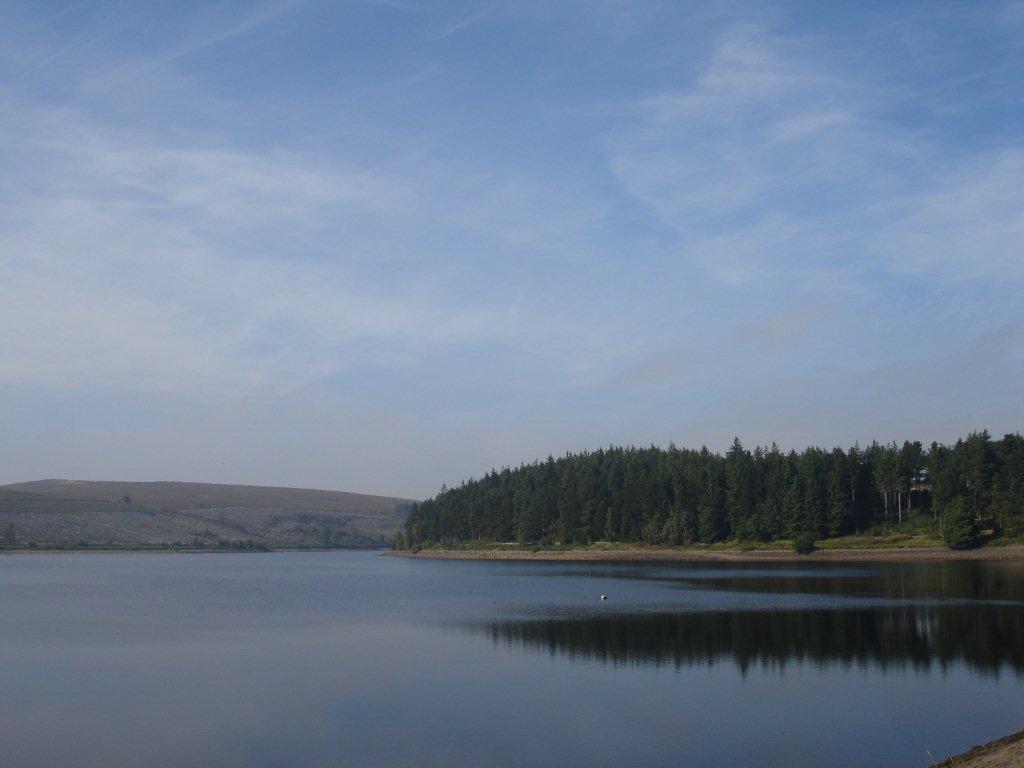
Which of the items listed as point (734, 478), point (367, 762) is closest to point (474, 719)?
point (367, 762)

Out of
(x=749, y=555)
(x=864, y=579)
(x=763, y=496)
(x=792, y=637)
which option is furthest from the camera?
(x=763, y=496)

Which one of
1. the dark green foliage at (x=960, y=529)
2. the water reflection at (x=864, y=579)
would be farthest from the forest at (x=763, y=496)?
the water reflection at (x=864, y=579)

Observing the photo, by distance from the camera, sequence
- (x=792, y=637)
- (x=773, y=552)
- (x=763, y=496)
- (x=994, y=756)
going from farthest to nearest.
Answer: (x=763, y=496)
(x=773, y=552)
(x=792, y=637)
(x=994, y=756)

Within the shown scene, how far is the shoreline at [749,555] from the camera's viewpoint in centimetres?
8356

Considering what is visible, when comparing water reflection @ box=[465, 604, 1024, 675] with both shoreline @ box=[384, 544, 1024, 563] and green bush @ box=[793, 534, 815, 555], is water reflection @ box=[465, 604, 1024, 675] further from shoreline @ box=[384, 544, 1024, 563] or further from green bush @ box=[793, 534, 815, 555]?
green bush @ box=[793, 534, 815, 555]

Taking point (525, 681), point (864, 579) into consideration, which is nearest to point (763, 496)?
point (864, 579)

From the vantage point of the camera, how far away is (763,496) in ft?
356

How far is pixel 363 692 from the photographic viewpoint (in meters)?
25.9

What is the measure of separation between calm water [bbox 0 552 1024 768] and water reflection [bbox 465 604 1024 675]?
0.13 metres

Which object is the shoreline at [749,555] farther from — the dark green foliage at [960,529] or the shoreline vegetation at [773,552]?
the dark green foliage at [960,529]

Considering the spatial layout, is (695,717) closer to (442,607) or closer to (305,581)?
(442,607)

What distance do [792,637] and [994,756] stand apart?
18229mm

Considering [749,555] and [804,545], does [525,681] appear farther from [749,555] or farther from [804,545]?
[749,555]

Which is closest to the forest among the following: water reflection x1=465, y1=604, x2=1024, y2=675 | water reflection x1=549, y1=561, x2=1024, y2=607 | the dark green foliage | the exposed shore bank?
the dark green foliage
